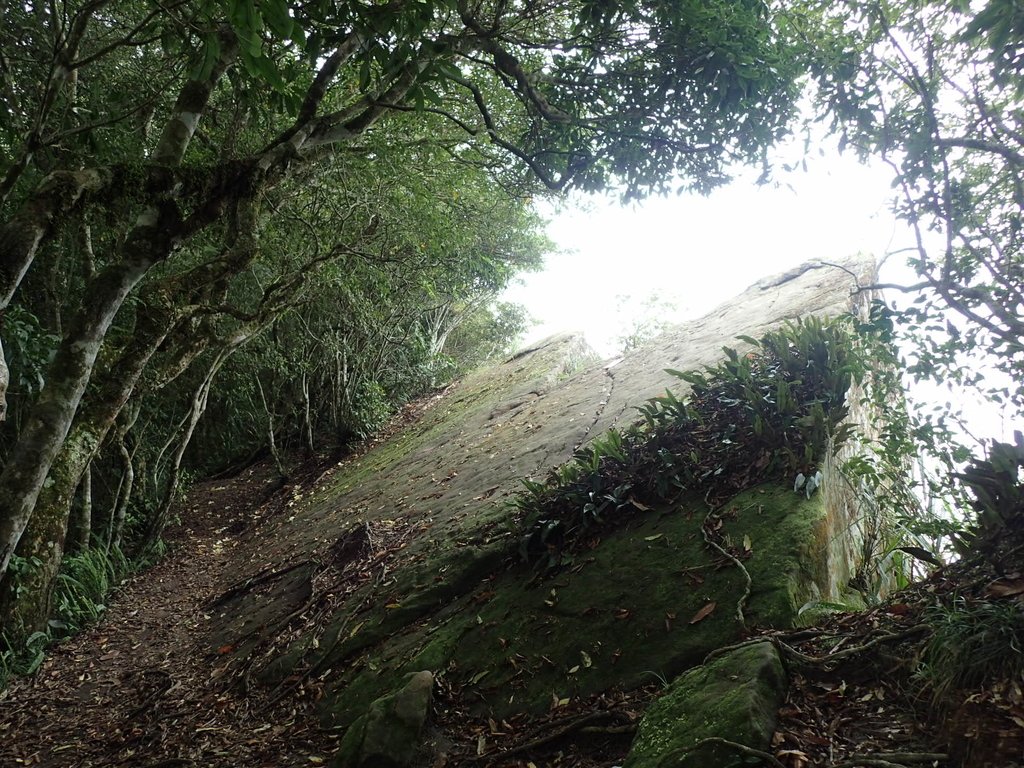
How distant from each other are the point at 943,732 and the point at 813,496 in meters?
2.03

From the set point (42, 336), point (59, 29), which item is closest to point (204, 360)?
point (42, 336)

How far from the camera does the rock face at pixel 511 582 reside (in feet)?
12.0

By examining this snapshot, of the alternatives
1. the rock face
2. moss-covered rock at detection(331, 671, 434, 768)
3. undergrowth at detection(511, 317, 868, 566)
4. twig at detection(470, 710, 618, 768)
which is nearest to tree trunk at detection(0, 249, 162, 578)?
the rock face

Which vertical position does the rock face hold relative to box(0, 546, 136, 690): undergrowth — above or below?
below

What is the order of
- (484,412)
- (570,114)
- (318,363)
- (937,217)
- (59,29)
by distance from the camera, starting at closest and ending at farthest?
(937,217) < (59,29) < (570,114) < (484,412) < (318,363)

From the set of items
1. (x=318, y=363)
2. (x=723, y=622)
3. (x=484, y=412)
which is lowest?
(x=723, y=622)

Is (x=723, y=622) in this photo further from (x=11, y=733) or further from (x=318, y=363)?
(x=318, y=363)

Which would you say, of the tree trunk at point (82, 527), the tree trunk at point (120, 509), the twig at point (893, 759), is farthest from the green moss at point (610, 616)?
the tree trunk at point (120, 509)

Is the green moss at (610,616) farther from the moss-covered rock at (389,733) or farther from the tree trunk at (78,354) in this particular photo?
the tree trunk at (78,354)

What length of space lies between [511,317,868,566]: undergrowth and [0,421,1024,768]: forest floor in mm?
1485

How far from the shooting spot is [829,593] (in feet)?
12.6

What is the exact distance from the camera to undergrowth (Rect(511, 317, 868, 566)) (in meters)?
4.63

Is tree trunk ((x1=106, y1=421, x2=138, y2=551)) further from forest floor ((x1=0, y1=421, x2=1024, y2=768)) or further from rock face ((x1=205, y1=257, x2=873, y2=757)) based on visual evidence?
rock face ((x1=205, y1=257, x2=873, y2=757))

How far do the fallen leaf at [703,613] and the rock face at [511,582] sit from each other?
17 mm
